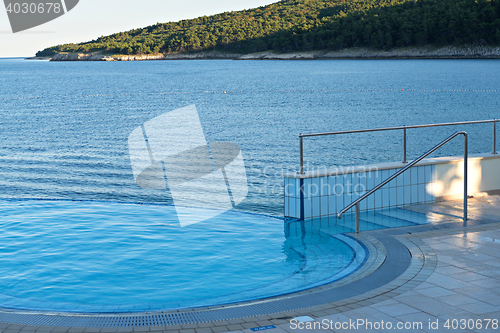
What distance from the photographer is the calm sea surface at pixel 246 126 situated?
1788cm

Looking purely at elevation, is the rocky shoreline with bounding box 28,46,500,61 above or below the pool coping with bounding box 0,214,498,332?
below

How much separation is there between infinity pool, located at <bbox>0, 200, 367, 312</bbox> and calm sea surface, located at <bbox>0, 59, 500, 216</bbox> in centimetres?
431

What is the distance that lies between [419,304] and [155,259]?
344cm

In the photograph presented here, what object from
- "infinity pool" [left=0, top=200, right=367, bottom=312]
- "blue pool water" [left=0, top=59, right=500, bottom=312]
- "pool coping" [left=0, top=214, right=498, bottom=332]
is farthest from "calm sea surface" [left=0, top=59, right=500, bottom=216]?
"pool coping" [left=0, top=214, right=498, bottom=332]

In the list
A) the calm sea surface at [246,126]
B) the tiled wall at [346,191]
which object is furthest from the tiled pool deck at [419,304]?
the calm sea surface at [246,126]

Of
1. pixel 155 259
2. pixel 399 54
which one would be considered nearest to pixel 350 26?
pixel 399 54

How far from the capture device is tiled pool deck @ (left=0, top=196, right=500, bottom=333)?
4.42m

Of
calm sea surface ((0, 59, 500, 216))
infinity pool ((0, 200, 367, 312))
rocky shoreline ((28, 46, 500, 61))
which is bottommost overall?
rocky shoreline ((28, 46, 500, 61))

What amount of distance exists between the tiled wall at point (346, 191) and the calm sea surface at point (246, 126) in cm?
360

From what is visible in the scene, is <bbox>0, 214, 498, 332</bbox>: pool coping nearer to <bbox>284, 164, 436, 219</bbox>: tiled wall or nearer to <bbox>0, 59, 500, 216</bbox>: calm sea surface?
<bbox>284, 164, 436, 219</bbox>: tiled wall

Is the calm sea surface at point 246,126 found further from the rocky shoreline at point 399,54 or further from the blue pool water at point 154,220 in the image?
the rocky shoreline at point 399,54

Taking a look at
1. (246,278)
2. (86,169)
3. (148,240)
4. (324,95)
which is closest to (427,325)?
(246,278)

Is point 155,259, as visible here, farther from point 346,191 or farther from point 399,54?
point 399,54

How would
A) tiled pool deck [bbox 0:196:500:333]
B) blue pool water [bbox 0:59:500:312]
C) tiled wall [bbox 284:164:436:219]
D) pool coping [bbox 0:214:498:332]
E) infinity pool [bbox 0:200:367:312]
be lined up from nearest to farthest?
tiled pool deck [bbox 0:196:500:333] → pool coping [bbox 0:214:498:332] → infinity pool [bbox 0:200:367:312] → blue pool water [bbox 0:59:500:312] → tiled wall [bbox 284:164:436:219]
